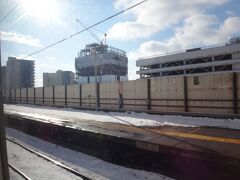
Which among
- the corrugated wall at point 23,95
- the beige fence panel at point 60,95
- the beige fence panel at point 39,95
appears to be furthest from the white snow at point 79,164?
the corrugated wall at point 23,95

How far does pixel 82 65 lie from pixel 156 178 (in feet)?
416

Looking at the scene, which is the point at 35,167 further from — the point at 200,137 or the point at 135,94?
the point at 135,94

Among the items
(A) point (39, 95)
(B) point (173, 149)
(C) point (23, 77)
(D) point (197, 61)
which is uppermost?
(D) point (197, 61)

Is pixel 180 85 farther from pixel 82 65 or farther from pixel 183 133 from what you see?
pixel 82 65

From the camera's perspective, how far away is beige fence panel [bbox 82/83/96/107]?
31.1 meters

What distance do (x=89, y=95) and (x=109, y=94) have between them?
4255mm

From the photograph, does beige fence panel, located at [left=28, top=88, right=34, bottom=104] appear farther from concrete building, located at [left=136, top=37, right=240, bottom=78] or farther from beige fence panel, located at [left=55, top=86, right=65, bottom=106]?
concrete building, located at [left=136, top=37, right=240, bottom=78]

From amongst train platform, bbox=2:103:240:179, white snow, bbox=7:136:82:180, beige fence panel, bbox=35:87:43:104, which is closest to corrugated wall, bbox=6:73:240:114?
train platform, bbox=2:103:240:179

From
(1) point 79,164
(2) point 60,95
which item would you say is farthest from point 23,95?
(1) point 79,164

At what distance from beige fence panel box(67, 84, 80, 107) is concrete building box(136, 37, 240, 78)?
61.4 m

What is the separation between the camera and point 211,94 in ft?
61.5

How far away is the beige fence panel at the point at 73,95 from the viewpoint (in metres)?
34.0

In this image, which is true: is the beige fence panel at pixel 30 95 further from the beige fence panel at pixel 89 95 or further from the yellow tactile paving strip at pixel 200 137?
the yellow tactile paving strip at pixel 200 137

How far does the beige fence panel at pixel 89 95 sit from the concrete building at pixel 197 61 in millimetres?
62032
